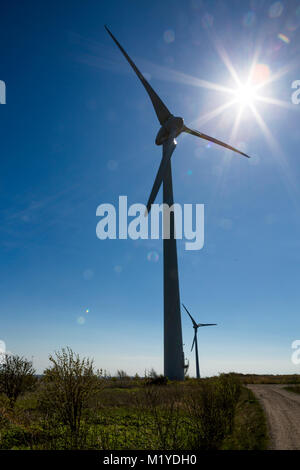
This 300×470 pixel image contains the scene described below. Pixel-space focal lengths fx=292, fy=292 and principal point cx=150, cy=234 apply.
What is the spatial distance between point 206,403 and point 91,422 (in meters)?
8.09

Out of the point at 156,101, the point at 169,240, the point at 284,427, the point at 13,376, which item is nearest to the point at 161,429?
the point at 284,427

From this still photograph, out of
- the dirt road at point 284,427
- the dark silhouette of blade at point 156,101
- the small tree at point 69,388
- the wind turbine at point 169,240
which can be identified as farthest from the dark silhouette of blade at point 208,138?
the small tree at point 69,388

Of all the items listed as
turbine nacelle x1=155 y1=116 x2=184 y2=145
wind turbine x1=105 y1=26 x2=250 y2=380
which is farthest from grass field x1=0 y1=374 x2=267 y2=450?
turbine nacelle x1=155 y1=116 x2=184 y2=145

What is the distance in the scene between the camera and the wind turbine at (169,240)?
135ft

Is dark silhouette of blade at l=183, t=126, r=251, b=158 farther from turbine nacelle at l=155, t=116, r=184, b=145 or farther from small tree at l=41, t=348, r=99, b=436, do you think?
small tree at l=41, t=348, r=99, b=436

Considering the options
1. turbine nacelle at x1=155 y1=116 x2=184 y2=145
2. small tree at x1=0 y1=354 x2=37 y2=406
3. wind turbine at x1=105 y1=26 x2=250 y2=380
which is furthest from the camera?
turbine nacelle at x1=155 y1=116 x2=184 y2=145

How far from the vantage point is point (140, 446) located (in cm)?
1311

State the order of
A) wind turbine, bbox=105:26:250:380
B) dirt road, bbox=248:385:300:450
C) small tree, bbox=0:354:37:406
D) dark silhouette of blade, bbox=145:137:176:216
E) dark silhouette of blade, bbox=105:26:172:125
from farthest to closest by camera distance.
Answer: dark silhouette of blade, bbox=105:26:172:125
wind turbine, bbox=105:26:250:380
dark silhouette of blade, bbox=145:137:176:216
small tree, bbox=0:354:37:406
dirt road, bbox=248:385:300:450

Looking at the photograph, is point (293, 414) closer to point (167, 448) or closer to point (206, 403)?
point (206, 403)

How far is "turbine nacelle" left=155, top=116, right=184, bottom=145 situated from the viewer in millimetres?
49928

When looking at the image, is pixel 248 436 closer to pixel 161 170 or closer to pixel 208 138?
pixel 161 170

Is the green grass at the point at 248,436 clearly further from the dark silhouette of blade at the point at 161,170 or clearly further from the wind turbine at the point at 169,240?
the dark silhouette of blade at the point at 161,170

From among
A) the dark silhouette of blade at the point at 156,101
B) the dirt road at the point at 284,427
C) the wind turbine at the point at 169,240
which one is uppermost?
the dark silhouette of blade at the point at 156,101
